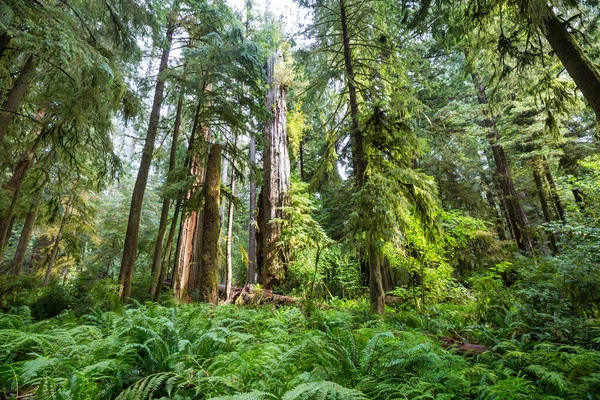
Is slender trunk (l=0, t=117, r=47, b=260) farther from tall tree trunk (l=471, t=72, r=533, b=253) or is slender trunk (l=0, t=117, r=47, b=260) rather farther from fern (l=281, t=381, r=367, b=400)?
tall tree trunk (l=471, t=72, r=533, b=253)

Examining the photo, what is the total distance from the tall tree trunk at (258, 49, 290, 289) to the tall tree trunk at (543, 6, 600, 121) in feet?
20.9

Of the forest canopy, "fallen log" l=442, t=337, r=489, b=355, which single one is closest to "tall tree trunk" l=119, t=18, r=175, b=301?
the forest canopy

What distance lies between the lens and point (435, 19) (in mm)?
6070

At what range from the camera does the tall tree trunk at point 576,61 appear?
4602 mm

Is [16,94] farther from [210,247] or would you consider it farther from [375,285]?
[375,285]

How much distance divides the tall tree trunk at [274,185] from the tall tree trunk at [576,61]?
6.38 metres

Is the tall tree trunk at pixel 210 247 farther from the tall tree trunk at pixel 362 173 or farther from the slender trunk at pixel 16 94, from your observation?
the slender trunk at pixel 16 94

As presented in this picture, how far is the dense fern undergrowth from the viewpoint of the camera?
219cm

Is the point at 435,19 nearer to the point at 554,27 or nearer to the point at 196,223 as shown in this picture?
the point at 554,27

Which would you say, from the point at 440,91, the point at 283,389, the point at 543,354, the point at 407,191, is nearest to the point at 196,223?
the point at 407,191

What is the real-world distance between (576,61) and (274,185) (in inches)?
309

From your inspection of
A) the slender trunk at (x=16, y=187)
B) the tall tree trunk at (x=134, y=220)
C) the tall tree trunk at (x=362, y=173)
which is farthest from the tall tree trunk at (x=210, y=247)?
the slender trunk at (x=16, y=187)

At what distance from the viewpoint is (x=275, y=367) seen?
2504 millimetres

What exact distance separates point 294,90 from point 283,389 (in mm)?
14660
